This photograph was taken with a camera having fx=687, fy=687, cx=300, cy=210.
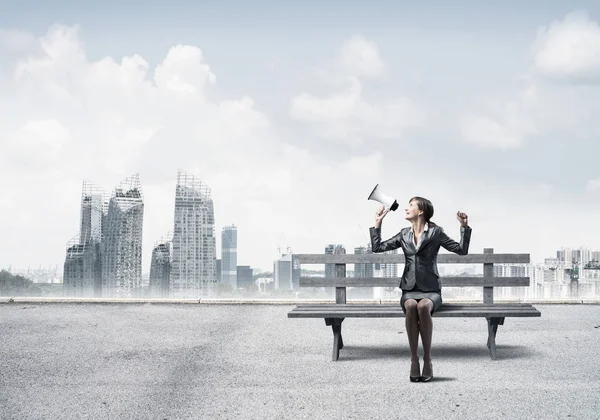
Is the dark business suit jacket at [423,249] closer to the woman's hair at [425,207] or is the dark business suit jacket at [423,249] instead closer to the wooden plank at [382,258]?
the woman's hair at [425,207]

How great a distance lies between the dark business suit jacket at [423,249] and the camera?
20.6 feet

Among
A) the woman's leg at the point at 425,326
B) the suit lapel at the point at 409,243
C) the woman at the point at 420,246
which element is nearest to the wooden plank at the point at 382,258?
the woman at the point at 420,246

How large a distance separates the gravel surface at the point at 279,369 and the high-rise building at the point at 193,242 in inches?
886

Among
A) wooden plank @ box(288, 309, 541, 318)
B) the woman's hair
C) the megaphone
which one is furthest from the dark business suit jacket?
wooden plank @ box(288, 309, 541, 318)

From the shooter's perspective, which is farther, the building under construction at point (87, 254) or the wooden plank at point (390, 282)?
the building under construction at point (87, 254)

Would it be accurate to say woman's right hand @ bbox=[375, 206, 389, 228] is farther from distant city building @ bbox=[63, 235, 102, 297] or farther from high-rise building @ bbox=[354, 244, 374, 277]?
distant city building @ bbox=[63, 235, 102, 297]

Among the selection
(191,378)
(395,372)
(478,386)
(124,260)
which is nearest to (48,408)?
(191,378)

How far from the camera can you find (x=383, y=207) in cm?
643

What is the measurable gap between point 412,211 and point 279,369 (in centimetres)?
196

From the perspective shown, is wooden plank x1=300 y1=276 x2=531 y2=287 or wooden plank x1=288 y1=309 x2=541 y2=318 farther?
wooden plank x1=300 y1=276 x2=531 y2=287

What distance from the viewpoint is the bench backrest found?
7.80 m

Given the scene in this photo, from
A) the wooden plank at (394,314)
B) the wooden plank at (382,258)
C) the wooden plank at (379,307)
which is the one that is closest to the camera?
the wooden plank at (394,314)

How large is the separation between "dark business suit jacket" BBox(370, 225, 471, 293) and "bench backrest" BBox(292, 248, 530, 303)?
4.70 ft

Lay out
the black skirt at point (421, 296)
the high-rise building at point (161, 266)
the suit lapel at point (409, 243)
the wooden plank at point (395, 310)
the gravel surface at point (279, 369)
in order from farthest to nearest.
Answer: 1. the high-rise building at point (161, 266)
2. the wooden plank at point (395, 310)
3. the suit lapel at point (409, 243)
4. the black skirt at point (421, 296)
5. the gravel surface at point (279, 369)
